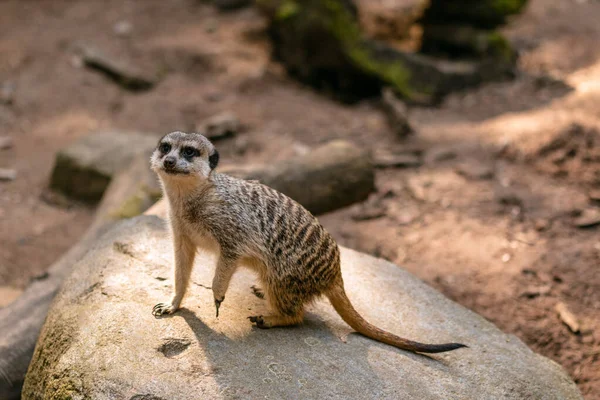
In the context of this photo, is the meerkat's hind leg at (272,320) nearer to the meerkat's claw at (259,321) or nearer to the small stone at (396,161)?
the meerkat's claw at (259,321)

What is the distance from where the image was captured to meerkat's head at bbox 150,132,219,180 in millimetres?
2756

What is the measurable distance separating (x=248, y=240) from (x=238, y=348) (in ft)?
1.61

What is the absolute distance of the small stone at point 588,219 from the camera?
487cm

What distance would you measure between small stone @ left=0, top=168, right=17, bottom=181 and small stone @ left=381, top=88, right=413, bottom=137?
427 cm

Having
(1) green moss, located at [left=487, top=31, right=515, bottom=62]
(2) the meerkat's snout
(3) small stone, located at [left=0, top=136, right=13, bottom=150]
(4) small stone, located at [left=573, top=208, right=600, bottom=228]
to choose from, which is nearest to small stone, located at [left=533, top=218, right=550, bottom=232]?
(4) small stone, located at [left=573, top=208, right=600, bottom=228]

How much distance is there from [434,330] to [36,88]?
22.0 ft

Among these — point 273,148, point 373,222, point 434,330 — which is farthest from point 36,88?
point 434,330

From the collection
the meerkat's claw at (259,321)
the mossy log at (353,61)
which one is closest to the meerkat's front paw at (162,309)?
the meerkat's claw at (259,321)

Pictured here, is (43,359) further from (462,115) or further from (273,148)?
(462,115)

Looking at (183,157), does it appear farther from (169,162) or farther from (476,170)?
(476,170)

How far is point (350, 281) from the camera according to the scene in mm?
3455

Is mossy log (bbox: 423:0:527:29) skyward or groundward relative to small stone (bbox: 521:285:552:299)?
skyward

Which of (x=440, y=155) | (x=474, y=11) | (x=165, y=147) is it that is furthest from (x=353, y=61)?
(x=165, y=147)

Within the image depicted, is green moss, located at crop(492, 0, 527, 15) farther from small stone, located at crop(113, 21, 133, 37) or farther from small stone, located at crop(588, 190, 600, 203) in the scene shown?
small stone, located at crop(113, 21, 133, 37)
